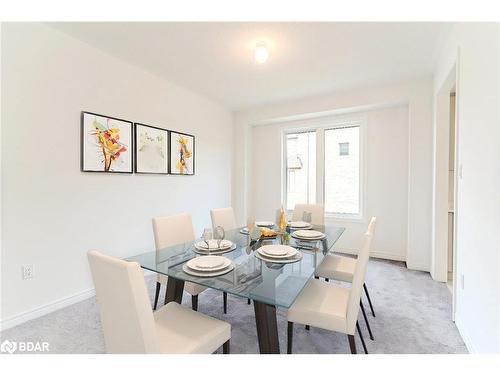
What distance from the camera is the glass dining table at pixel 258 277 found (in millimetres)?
1240

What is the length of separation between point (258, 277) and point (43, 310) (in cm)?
206

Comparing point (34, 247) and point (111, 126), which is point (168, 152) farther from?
point (34, 247)

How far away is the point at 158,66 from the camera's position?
291 cm

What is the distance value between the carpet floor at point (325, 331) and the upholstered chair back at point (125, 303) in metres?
0.85

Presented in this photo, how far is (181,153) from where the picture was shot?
3.54 metres

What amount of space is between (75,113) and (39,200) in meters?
0.86

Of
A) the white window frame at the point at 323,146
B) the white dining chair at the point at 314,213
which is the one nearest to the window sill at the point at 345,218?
the white window frame at the point at 323,146

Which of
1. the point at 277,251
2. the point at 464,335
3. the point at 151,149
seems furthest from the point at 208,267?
the point at 151,149

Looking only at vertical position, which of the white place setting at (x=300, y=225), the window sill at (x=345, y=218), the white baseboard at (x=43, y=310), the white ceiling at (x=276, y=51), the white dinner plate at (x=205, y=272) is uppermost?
the white ceiling at (x=276, y=51)

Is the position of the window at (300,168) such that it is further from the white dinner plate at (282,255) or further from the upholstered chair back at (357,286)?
the upholstered chair back at (357,286)

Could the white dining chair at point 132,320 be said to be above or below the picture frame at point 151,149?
below

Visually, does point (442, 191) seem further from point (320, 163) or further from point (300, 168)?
point (300, 168)

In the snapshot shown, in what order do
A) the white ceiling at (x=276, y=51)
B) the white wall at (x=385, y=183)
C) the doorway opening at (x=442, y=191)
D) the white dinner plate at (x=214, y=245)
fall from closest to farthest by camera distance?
the white dinner plate at (x=214, y=245) < the white ceiling at (x=276, y=51) < the doorway opening at (x=442, y=191) < the white wall at (x=385, y=183)

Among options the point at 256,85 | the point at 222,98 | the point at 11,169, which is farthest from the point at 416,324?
the point at 222,98
